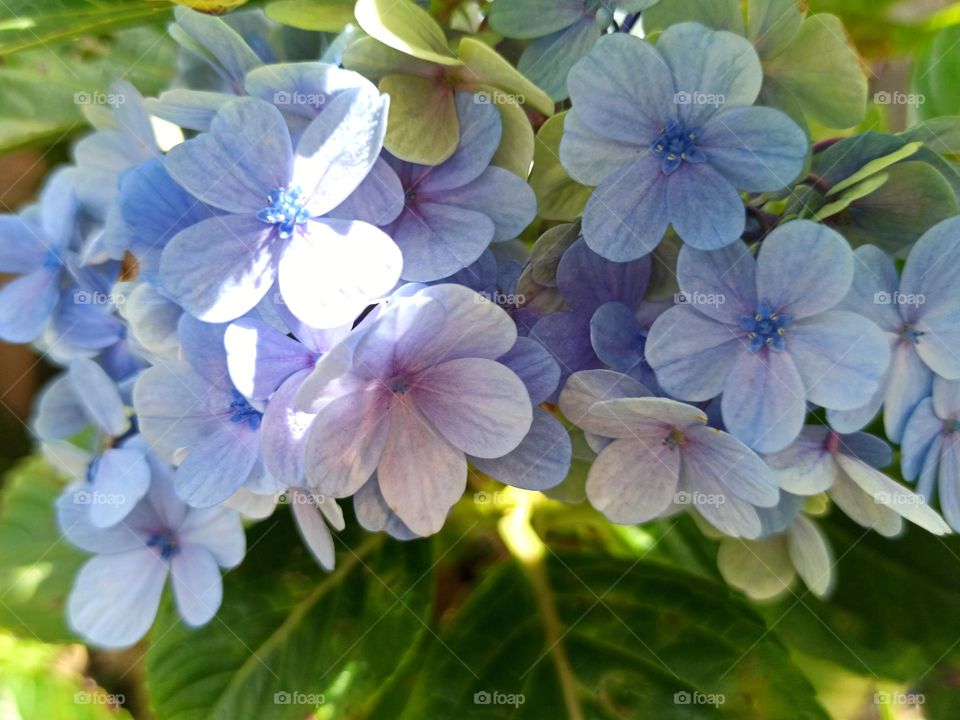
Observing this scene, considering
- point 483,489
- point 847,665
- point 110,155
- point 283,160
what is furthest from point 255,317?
Answer: point 847,665

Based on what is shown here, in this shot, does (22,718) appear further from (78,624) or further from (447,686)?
(447,686)

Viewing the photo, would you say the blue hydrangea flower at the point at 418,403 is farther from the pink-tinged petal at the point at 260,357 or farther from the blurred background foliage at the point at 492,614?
the blurred background foliage at the point at 492,614

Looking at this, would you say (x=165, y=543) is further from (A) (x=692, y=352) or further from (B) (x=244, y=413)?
(A) (x=692, y=352)

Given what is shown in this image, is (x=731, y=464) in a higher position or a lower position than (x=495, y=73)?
lower

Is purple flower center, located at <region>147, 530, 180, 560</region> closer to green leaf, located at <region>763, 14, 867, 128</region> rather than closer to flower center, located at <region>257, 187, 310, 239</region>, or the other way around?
flower center, located at <region>257, 187, 310, 239</region>

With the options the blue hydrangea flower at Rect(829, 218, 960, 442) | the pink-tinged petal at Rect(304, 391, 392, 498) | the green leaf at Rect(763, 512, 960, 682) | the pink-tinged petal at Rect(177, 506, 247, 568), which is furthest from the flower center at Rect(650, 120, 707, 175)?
the green leaf at Rect(763, 512, 960, 682)

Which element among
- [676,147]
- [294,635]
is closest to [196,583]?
[294,635]

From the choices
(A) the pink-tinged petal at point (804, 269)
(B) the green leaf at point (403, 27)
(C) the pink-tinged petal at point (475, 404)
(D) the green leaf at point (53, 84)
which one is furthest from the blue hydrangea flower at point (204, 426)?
(D) the green leaf at point (53, 84)
